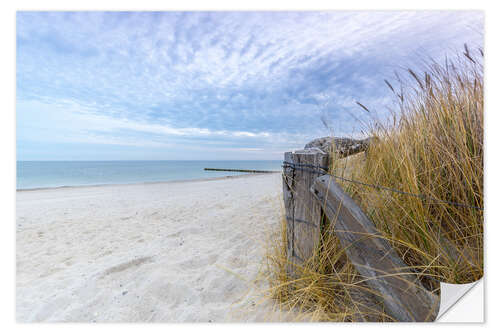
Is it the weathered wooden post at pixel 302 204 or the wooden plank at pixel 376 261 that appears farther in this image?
the weathered wooden post at pixel 302 204

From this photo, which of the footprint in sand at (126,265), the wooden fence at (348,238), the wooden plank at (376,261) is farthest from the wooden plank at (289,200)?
the footprint in sand at (126,265)

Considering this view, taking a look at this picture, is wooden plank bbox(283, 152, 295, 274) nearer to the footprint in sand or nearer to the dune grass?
the dune grass

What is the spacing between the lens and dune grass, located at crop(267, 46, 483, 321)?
121cm

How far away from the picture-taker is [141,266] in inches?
85.4

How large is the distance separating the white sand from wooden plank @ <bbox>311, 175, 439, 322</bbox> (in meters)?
0.69

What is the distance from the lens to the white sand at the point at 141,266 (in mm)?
1607

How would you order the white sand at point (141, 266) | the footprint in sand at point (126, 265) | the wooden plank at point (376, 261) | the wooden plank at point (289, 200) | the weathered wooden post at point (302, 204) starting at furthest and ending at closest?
1. the footprint in sand at point (126, 265)
2. the white sand at point (141, 266)
3. the wooden plank at point (289, 200)
4. the weathered wooden post at point (302, 204)
5. the wooden plank at point (376, 261)

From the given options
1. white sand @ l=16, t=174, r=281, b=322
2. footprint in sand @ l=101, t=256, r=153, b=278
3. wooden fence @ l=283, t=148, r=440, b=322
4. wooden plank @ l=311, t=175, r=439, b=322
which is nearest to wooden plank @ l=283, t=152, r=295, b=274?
wooden fence @ l=283, t=148, r=440, b=322

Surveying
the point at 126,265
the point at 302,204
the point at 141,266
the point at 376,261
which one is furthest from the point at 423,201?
the point at 126,265

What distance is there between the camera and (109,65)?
241cm

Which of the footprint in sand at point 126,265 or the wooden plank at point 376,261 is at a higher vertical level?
the wooden plank at point 376,261

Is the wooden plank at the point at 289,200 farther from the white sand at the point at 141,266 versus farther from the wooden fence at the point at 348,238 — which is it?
the white sand at the point at 141,266

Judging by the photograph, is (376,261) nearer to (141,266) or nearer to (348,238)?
(348,238)

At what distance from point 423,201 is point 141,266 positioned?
7.41 ft
